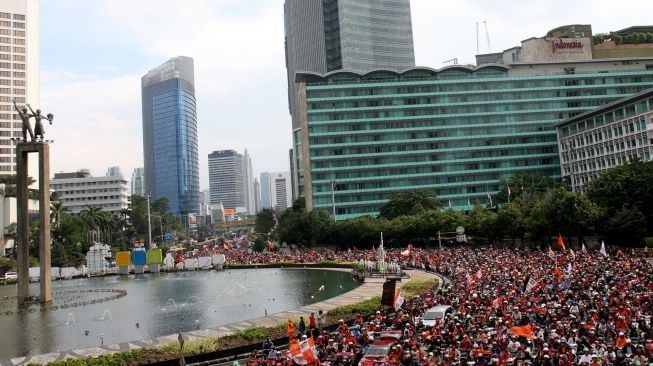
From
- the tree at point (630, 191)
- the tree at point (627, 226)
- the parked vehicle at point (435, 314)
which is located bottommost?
the parked vehicle at point (435, 314)

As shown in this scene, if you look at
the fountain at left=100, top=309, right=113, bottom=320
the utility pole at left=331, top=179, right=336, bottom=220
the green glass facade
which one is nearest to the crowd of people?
the fountain at left=100, top=309, right=113, bottom=320

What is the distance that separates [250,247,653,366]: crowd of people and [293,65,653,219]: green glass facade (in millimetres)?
100951

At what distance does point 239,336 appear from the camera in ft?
83.7

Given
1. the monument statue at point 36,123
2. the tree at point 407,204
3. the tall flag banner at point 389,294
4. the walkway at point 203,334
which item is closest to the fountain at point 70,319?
the walkway at point 203,334

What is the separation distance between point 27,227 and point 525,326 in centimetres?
4407

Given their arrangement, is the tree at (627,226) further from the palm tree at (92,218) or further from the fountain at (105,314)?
the palm tree at (92,218)

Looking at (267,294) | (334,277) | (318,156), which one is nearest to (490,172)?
(318,156)

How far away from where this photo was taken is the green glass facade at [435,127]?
444 ft

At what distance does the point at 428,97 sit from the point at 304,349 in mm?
126038

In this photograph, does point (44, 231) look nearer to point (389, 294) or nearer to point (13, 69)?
point (389, 294)

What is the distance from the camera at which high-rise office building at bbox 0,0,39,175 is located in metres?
147

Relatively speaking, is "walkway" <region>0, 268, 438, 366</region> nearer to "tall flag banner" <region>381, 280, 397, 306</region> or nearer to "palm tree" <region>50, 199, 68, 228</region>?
"tall flag banner" <region>381, 280, 397, 306</region>

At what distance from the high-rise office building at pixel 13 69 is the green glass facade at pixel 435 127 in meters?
79.8

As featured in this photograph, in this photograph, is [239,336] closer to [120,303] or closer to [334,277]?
[120,303]
